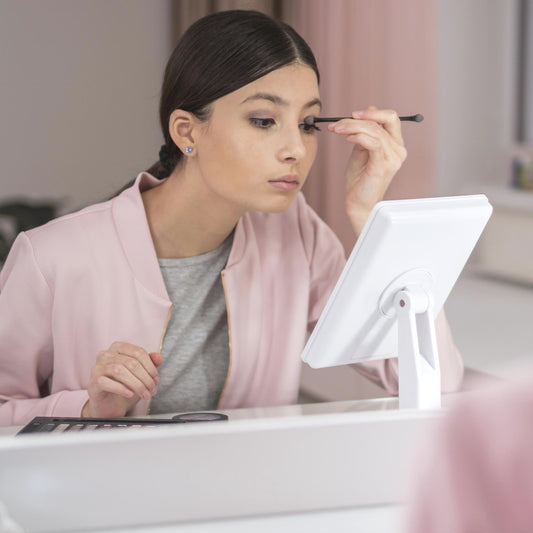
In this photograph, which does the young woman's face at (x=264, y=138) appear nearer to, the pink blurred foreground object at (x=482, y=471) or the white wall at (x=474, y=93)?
the pink blurred foreground object at (x=482, y=471)

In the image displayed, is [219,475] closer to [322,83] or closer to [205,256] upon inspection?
[205,256]

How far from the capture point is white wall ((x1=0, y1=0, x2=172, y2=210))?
286 centimetres

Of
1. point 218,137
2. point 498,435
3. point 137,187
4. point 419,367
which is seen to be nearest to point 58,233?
point 137,187

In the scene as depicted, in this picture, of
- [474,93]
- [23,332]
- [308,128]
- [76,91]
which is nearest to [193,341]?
[23,332]

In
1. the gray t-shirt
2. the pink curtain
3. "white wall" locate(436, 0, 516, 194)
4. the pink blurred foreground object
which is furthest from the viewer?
"white wall" locate(436, 0, 516, 194)

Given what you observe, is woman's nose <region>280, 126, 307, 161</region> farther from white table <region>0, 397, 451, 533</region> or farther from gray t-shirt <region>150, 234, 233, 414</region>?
white table <region>0, 397, 451, 533</region>

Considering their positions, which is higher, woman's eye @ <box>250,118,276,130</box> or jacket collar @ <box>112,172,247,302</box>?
woman's eye @ <box>250,118,276,130</box>

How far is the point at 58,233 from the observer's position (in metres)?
1.12

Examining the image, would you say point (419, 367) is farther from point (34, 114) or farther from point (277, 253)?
point (34, 114)

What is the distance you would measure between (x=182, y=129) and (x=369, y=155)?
0.25 m

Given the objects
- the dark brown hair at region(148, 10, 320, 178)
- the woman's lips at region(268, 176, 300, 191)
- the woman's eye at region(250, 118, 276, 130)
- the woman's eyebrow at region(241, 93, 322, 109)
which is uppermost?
the dark brown hair at region(148, 10, 320, 178)

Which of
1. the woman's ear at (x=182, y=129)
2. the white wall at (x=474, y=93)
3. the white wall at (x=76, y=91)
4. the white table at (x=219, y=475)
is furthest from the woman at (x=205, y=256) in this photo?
the white wall at (x=76, y=91)

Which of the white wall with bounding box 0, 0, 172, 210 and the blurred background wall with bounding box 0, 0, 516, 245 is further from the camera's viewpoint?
the white wall with bounding box 0, 0, 172, 210

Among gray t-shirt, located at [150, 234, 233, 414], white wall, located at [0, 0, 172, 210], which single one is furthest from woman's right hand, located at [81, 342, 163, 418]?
white wall, located at [0, 0, 172, 210]
